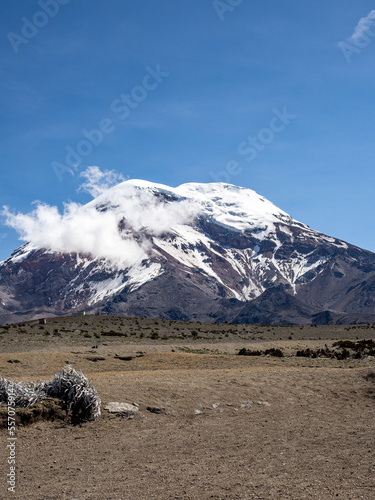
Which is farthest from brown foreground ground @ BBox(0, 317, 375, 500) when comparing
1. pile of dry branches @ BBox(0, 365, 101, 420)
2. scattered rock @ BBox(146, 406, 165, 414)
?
pile of dry branches @ BBox(0, 365, 101, 420)

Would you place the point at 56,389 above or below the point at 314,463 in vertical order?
above

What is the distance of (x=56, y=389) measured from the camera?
49.0 ft

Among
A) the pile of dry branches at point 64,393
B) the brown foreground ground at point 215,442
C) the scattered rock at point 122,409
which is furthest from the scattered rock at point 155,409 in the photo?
the pile of dry branches at point 64,393

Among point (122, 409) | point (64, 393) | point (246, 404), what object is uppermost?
point (64, 393)

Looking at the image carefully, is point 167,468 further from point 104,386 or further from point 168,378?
point 168,378

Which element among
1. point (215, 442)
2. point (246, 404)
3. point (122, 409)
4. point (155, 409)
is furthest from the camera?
point (246, 404)

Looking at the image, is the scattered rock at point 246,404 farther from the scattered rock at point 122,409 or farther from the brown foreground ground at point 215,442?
the scattered rock at point 122,409

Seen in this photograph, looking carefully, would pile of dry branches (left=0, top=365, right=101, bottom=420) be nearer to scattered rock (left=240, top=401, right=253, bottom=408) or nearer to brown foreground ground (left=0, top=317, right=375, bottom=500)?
brown foreground ground (left=0, top=317, right=375, bottom=500)

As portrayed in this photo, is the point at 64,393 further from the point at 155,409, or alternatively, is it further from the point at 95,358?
the point at 95,358

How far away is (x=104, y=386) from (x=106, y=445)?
435 centimetres

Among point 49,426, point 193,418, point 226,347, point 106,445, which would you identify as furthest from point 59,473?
point 226,347

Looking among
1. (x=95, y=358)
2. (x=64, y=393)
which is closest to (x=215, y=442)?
(x=64, y=393)

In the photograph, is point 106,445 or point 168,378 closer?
point 106,445

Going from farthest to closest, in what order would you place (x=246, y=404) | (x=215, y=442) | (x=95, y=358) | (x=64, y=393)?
1. (x=95, y=358)
2. (x=246, y=404)
3. (x=64, y=393)
4. (x=215, y=442)
